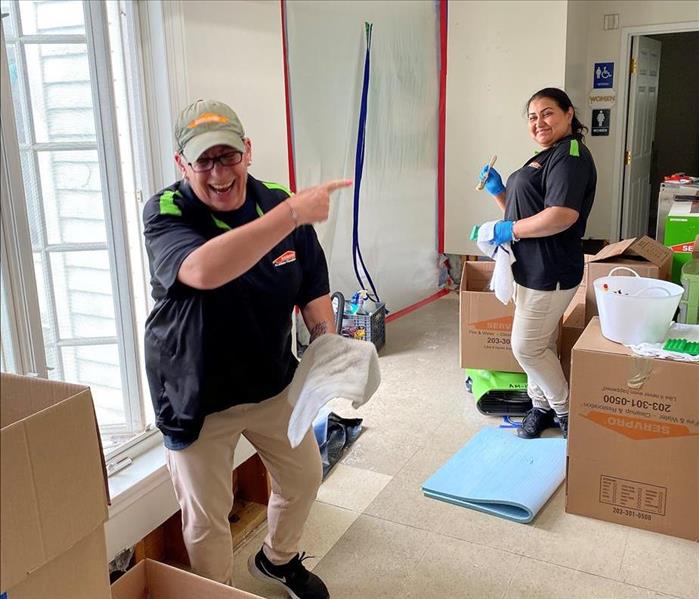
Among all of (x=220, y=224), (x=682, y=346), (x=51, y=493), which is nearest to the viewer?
(x=51, y=493)

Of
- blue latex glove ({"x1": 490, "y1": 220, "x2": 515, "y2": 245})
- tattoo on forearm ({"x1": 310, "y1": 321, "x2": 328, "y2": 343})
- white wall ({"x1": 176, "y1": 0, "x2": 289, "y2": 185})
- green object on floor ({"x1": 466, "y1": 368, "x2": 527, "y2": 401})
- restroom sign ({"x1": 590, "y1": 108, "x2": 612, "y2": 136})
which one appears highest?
white wall ({"x1": 176, "y1": 0, "x2": 289, "y2": 185})

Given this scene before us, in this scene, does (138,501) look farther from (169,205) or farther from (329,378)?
(169,205)

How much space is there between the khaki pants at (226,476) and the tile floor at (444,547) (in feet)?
1.12

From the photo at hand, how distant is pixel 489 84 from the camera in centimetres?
520

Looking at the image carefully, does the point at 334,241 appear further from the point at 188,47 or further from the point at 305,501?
the point at 305,501

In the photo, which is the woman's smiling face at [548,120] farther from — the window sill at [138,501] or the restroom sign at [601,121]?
the restroom sign at [601,121]

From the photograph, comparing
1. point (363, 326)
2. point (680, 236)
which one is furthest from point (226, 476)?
point (680, 236)

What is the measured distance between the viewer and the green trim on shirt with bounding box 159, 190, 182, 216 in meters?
1.65

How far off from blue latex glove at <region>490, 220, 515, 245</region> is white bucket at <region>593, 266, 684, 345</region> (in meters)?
0.51

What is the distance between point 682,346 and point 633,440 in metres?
0.36

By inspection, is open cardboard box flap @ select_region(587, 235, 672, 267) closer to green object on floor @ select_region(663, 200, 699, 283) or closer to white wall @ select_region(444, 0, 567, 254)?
green object on floor @ select_region(663, 200, 699, 283)

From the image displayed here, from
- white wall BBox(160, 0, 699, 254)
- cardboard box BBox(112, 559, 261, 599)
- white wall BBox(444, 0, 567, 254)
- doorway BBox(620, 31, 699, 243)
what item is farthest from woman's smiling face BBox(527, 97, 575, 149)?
doorway BBox(620, 31, 699, 243)

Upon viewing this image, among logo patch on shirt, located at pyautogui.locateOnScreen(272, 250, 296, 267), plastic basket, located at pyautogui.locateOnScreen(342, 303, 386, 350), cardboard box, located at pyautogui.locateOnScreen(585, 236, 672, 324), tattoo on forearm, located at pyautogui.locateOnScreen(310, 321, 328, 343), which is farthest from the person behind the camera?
plastic basket, located at pyautogui.locateOnScreen(342, 303, 386, 350)

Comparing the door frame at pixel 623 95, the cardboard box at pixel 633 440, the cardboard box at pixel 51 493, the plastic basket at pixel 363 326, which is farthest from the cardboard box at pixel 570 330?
the door frame at pixel 623 95
